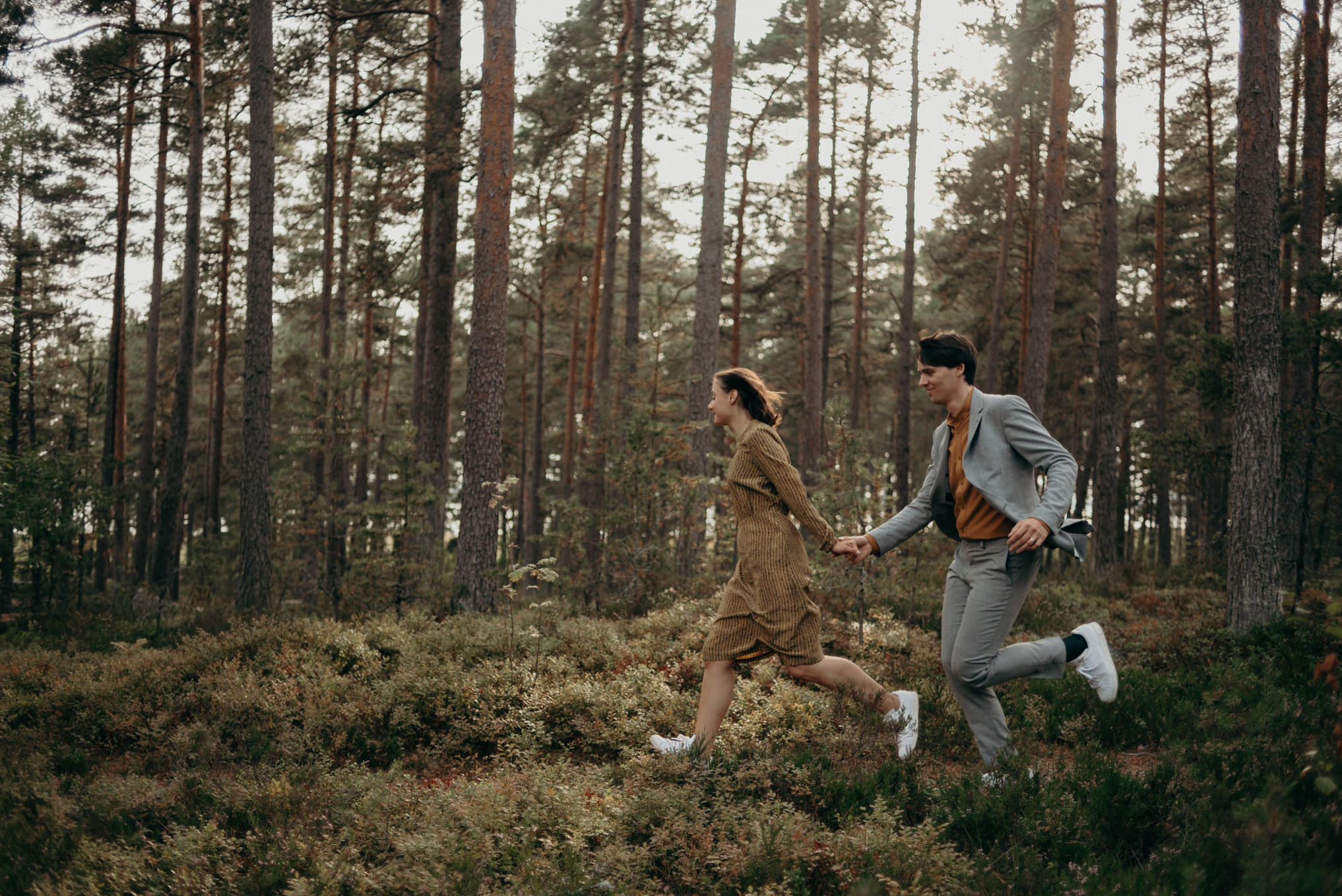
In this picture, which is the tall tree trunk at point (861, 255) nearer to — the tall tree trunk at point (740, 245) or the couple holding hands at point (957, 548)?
the tall tree trunk at point (740, 245)

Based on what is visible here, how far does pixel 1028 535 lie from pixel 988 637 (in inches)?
25.4

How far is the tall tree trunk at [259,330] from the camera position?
11914 mm

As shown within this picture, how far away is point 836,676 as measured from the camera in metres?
4.91

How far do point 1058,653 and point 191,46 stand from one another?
19.9m

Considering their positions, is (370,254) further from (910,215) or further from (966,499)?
(910,215)

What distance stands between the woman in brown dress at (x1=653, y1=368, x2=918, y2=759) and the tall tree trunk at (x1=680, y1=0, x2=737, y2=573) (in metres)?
7.49

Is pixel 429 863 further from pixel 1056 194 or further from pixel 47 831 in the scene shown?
pixel 1056 194

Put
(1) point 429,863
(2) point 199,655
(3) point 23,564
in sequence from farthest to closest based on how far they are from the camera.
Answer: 1. (3) point 23,564
2. (2) point 199,655
3. (1) point 429,863

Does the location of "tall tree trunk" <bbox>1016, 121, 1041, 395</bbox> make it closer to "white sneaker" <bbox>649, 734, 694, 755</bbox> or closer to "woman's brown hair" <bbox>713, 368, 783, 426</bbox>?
"woman's brown hair" <bbox>713, 368, 783, 426</bbox>

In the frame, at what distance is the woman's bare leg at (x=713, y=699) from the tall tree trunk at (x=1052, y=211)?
39.5 feet

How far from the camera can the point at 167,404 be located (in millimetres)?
36844

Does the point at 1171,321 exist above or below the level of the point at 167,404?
above

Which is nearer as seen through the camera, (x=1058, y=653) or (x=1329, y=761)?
(x=1329, y=761)

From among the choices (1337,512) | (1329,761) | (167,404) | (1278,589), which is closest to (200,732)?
(1329,761)
